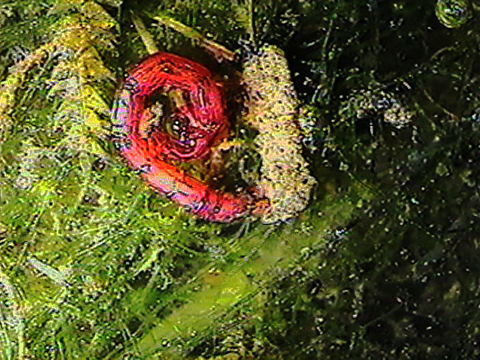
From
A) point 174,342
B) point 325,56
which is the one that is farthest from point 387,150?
point 174,342

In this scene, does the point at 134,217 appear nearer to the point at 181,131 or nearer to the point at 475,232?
the point at 181,131

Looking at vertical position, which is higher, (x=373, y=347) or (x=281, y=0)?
(x=281, y=0)

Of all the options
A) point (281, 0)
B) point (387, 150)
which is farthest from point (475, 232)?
point (281, 0)

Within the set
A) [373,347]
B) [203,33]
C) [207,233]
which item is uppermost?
[203,33]

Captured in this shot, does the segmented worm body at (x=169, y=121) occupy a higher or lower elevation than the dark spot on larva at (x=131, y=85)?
lower
